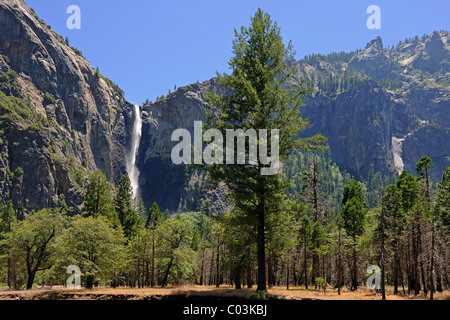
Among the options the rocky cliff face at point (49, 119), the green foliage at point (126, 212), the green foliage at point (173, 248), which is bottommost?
the green foliage at point (173, 248)

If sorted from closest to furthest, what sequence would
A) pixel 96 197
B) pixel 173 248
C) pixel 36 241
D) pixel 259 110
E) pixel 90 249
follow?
pixel 259 110 < pixel 90 249 < pixel 36 241 < pixel 173 248 < pixel 96 197

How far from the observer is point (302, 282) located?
2205 inches

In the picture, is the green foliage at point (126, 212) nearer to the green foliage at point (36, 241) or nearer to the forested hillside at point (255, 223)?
the forested hillside at point (255, 223)

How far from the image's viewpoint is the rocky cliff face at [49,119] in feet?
369

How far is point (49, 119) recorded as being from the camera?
5591 inches

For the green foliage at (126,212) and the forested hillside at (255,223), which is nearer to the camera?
the forested hillside at (255,223)

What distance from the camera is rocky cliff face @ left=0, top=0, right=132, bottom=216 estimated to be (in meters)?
112

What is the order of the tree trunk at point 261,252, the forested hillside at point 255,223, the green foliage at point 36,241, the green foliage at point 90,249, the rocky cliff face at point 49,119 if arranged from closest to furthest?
the tree trunk at point 261,252 < the forested hillside at point 255,223 < the green foliage at point 90,249 < the green foliage at point 36,241 < the rocky cliff face at point 49,119

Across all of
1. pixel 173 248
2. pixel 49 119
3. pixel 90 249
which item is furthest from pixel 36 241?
pixel 49 119

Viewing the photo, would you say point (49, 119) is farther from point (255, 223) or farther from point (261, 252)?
point (261, 252)

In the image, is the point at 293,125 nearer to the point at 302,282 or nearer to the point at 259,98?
the point at 259,98

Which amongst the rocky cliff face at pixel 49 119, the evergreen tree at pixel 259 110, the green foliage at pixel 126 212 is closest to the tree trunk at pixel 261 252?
the evergreen tree at pixel 259 110

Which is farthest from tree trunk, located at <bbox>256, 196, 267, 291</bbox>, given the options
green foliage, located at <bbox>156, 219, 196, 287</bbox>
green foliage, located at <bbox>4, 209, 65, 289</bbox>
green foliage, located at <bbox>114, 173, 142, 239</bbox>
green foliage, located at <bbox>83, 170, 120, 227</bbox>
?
green foliage, located at <bbox>114, 173, 142, 239</bbox>
